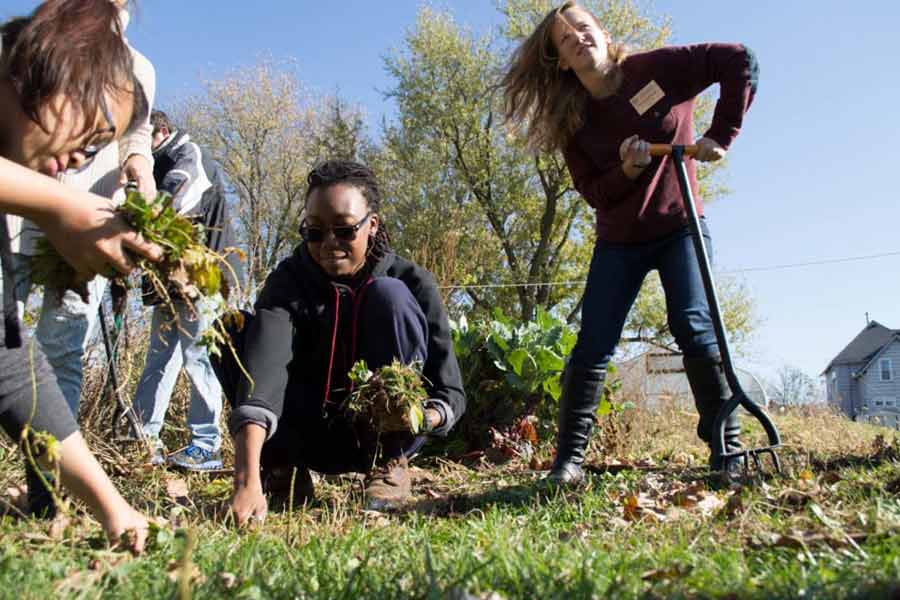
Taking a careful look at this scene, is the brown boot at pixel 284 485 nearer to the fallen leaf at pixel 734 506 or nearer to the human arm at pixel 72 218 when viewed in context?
the human arm at pixel 72 218

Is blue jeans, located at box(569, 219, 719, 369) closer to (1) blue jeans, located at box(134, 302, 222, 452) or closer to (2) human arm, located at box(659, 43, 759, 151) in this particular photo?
(2) human arm, located at box(659, 43, 759, 151)

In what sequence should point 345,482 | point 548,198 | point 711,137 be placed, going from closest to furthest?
1. point 711,137
2. point 345,482
3. point 548,198

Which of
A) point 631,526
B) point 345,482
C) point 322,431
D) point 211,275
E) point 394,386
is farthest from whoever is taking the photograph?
point 345,482

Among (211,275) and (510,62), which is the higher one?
(510,62)

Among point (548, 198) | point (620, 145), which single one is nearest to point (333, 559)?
point (620, 145)

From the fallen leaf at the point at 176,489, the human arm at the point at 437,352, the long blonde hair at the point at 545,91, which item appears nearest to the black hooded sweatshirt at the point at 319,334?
the human arm at the point at 437,352

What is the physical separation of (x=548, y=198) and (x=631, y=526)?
22.3 m

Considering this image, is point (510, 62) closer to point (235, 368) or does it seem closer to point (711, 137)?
point (711, 137)

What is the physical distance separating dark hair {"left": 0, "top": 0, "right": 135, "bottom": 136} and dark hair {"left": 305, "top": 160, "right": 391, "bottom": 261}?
48.8 inches

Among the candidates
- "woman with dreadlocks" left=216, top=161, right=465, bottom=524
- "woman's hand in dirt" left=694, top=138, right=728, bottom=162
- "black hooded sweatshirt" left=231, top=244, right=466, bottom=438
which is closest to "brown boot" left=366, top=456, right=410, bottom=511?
"woman with dreadlocks" left=216, top=161, right=465, bottom=524

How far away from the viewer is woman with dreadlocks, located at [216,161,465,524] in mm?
2793

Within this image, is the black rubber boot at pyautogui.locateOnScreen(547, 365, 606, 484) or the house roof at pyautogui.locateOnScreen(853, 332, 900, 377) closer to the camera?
the black rubber boot at pyautogui.locateOnScreen(547, 365, 606, 484)

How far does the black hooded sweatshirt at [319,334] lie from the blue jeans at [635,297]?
2.09 ft

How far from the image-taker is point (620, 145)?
318 cm
